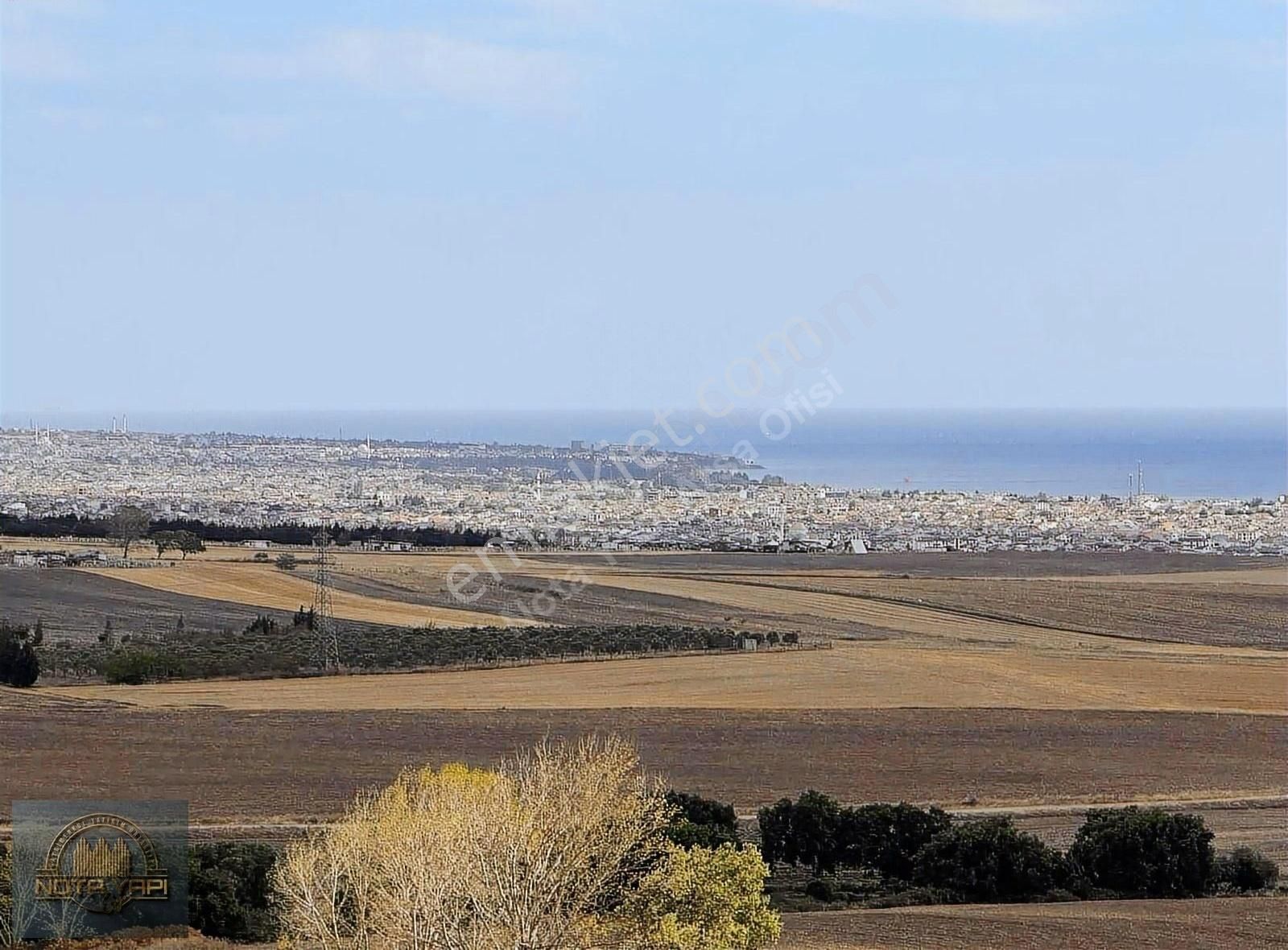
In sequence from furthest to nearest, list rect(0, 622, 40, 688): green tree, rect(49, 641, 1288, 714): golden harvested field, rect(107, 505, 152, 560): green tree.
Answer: rect(107, 505, 152, 560): green tree < rect(0, 622, 40, 688): green tree < rect(49, 641, 1288, 714): golden harvested field

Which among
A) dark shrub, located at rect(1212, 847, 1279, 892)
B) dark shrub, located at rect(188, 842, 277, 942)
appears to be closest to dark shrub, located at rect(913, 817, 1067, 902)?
dark shrub, located at rect(1212, 847, 1279, 892)

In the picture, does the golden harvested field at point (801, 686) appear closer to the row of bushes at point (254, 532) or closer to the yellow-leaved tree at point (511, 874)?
the yellow-leaved tree at point (511, 874)

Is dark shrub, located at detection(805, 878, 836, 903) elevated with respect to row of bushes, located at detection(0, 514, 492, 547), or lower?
lower

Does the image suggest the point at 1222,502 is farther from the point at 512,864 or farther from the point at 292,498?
the point at 512,864

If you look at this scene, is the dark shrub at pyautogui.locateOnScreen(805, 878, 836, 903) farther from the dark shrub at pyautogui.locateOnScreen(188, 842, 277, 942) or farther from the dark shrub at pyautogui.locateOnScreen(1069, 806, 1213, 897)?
the dark shrub at pyautogui.locateOnScreen(188, 842, 277, 942)

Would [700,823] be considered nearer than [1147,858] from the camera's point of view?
No

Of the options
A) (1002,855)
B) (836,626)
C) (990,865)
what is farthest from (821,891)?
(836,626)

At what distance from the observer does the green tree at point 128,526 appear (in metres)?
58.1

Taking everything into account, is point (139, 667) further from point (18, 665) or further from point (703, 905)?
point (703, 905)

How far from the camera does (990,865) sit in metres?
17.1

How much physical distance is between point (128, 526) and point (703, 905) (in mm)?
51123

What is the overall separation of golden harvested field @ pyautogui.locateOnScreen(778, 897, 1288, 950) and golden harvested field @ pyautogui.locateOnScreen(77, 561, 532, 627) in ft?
76.7

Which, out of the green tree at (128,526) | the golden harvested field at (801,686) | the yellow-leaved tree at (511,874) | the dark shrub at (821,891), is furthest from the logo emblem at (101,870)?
the green tree at (128,526)

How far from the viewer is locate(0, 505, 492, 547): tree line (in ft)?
198
